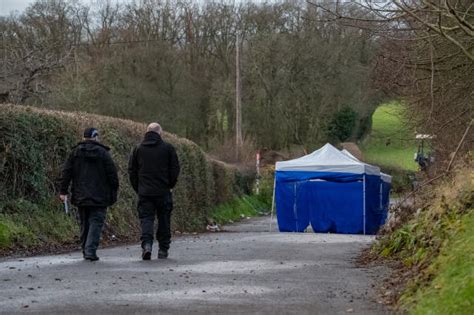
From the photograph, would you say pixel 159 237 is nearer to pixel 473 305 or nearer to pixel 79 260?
pixel 79 260

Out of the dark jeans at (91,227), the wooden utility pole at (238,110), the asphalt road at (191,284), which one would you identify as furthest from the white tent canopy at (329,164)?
the wooden utility pole at (238,110)

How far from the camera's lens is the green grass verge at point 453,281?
20.6 feet

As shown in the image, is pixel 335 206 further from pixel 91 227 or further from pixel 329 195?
pixel 91 227

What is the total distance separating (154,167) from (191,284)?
329 centimetres

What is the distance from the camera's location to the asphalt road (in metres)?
7.37

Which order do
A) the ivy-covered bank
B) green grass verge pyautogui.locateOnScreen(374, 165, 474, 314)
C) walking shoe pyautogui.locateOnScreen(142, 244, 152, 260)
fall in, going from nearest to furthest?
green grass verge pyautogui.locateOnScreen(374, 165, 474, 314)
walking shoe pyautogui.locateOnScreen(142, 244, 152, 260)
the ivy-covered bank

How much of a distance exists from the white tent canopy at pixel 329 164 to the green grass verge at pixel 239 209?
4.37 metres

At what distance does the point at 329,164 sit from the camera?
2528 centimetres

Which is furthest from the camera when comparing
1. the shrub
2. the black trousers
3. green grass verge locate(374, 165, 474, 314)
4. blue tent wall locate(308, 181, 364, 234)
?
the shrub

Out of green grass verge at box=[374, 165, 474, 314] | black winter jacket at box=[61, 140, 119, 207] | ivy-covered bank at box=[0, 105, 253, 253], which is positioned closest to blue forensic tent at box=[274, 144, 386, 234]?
ivy-covered bank at box=[0, 105, 253, 253]

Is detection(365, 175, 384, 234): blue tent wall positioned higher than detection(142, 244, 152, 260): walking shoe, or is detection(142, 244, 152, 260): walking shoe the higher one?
detection(142, 244, 152, 260): walking shoe

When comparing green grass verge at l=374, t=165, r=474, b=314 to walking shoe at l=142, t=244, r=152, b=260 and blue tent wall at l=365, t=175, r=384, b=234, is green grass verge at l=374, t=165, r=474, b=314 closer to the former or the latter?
walking shoe at l=142, t=244, r=152, b=260

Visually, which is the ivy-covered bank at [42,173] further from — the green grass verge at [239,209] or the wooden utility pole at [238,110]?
the wooden utility pole at [238,110]

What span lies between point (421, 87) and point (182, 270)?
7.53m
